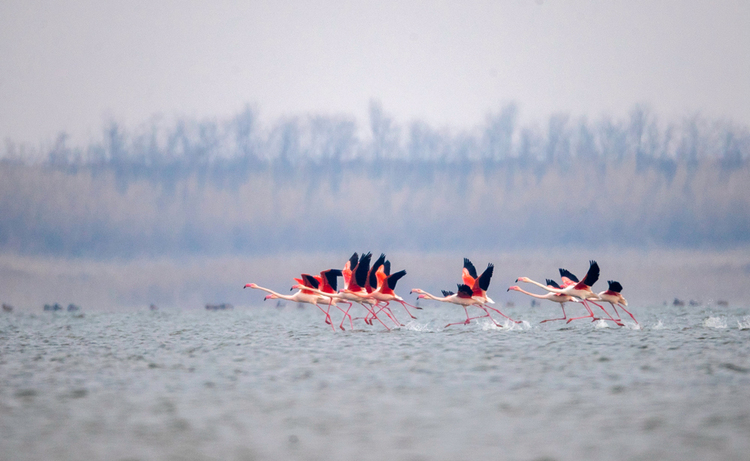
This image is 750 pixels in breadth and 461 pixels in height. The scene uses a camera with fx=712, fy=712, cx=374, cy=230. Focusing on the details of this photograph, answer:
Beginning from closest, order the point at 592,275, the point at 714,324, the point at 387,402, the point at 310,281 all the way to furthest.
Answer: the point at 387,402, the point at 592,275, the point at 310,281, the point at 714,324

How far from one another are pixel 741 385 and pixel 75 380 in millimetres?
14470

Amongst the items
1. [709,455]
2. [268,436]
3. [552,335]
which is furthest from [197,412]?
[552,335]

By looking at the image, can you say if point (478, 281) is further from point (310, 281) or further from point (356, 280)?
point (310, 281)

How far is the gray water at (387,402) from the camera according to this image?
1002cm

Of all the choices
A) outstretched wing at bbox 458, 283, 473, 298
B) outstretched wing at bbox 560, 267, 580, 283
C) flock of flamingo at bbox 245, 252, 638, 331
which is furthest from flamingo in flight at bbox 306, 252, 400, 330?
outstretched wing at bbox 560, 267, 580, 283

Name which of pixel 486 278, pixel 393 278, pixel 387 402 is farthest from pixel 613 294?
pixel 387 402

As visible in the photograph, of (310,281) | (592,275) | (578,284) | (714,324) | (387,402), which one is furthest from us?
(714,324)

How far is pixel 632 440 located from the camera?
1005 cm

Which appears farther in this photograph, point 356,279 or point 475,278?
point 475,278

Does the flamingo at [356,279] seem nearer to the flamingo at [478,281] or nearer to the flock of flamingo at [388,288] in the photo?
the flock of flamingo at [388,288]

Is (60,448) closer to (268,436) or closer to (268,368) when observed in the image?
(268,436)

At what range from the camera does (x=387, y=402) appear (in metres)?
13.2

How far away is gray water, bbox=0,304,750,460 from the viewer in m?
10.0

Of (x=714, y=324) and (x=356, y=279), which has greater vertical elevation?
(x=356, y=279)
